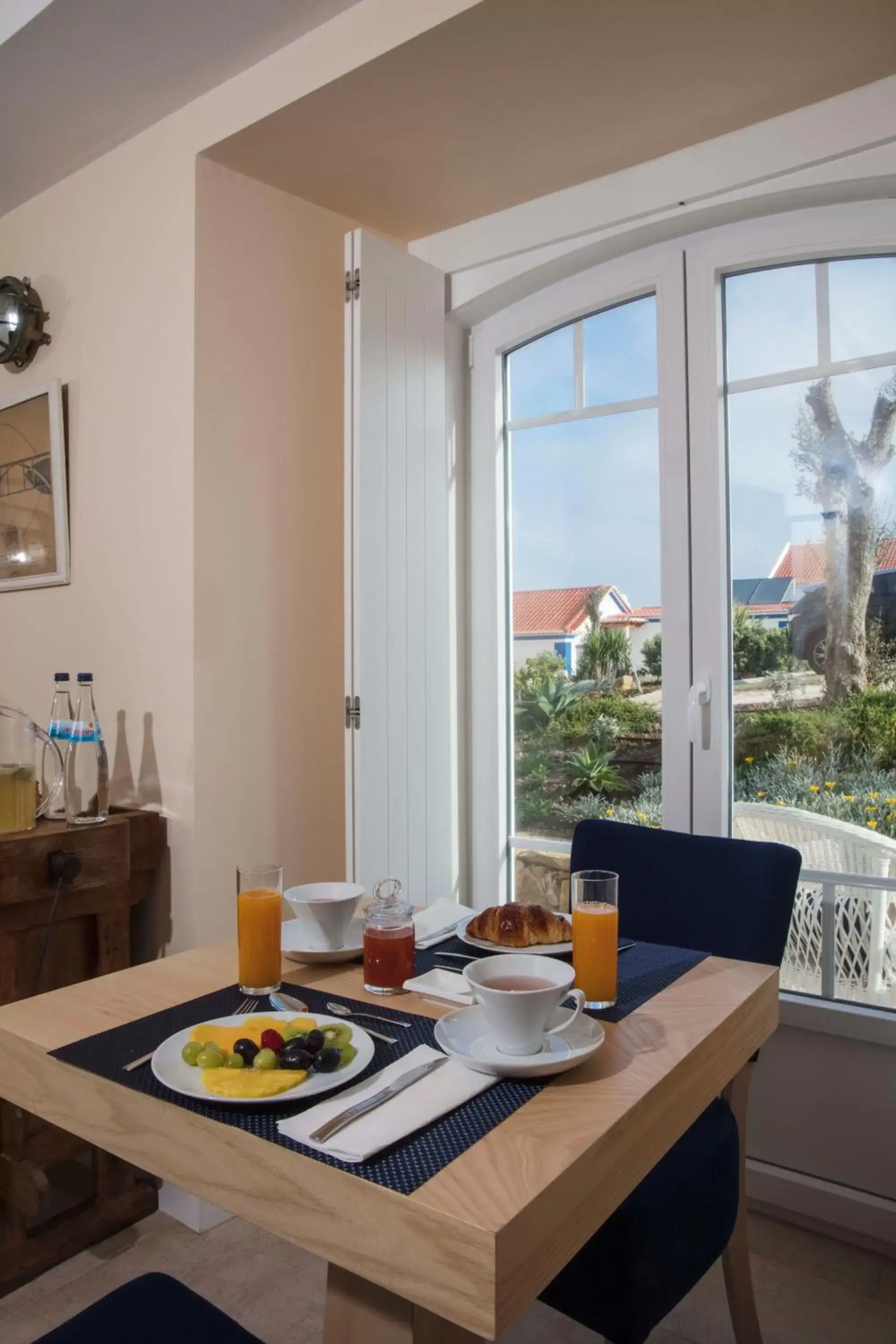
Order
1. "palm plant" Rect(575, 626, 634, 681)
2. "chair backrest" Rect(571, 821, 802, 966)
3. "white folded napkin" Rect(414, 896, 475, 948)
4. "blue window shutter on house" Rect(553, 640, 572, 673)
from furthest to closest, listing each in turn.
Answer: "blue window shutter on house" Rect(553, 640, 572, 673)
"palm plant" Rect(575, 626, 634, 681)
"chair backrest" Rect(571, 821, 802, 966)
"white folded napkin" Rect(414, 896, 475, 948)

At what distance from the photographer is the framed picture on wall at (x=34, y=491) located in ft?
8.32

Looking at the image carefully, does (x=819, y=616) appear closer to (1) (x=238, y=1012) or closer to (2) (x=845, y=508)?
(2) (x=845, y=508)

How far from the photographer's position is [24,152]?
2418 mm

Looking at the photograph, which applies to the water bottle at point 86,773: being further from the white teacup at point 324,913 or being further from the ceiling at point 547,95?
the ceiling at point 547,95

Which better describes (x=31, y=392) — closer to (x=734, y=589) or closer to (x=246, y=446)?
(x=246, y=446)

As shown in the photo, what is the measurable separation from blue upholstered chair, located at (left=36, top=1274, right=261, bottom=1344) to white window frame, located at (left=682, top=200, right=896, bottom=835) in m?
1.42

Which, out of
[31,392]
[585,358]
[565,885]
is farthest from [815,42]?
[31,392]

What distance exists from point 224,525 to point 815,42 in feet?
4.86

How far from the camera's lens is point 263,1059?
954 mm

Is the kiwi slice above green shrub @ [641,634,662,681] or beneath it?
beneath

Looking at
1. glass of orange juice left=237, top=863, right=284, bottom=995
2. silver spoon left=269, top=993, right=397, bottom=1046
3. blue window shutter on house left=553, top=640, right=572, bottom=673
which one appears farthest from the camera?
blue window shutter on house left=553, top=640, right=572, bottom=673

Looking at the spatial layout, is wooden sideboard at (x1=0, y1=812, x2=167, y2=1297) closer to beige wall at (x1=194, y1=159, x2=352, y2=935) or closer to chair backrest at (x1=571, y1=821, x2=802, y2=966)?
beige wall at (x1=194, y1=159, x2=352, y2=935)

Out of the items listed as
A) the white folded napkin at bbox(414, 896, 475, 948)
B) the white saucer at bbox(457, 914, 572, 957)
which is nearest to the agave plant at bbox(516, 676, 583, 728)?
the white folded napkin at bbox(414, 896, 475, 948)

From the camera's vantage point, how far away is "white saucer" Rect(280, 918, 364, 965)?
1.33m
